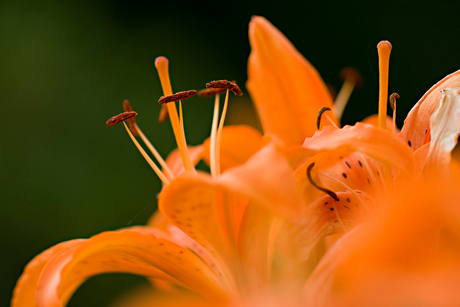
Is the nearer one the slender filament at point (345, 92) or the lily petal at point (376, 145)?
the lily petal at point (376, 145)

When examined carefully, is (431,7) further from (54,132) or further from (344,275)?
(344,275)

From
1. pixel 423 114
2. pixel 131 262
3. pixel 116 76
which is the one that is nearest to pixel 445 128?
pixel 423 114

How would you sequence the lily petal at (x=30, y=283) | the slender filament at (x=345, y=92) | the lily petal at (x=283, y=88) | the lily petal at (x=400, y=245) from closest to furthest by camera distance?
the lily petal at (x=400, y=245) → the lily petal at (x=30, y=283) → the lily petal at (x=283, y=88) → the slender filament at (x=345, y=92)

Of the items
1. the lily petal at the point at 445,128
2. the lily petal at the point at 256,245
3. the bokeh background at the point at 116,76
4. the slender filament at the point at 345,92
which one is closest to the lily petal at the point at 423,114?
the lily petal at the point at 445,128

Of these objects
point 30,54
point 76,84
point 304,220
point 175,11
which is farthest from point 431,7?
point 304,220

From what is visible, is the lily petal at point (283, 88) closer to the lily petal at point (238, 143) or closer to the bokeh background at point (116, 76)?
the lily petal at point (238, 143)

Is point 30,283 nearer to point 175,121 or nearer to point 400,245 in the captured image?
point 175,121

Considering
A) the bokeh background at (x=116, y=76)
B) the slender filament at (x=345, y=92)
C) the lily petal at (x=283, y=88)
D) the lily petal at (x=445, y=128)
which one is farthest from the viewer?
the bokeh background at (x=116, y=76)

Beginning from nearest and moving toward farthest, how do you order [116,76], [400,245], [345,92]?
1. [400,245]
2. [345,92]
3. [116,76]
